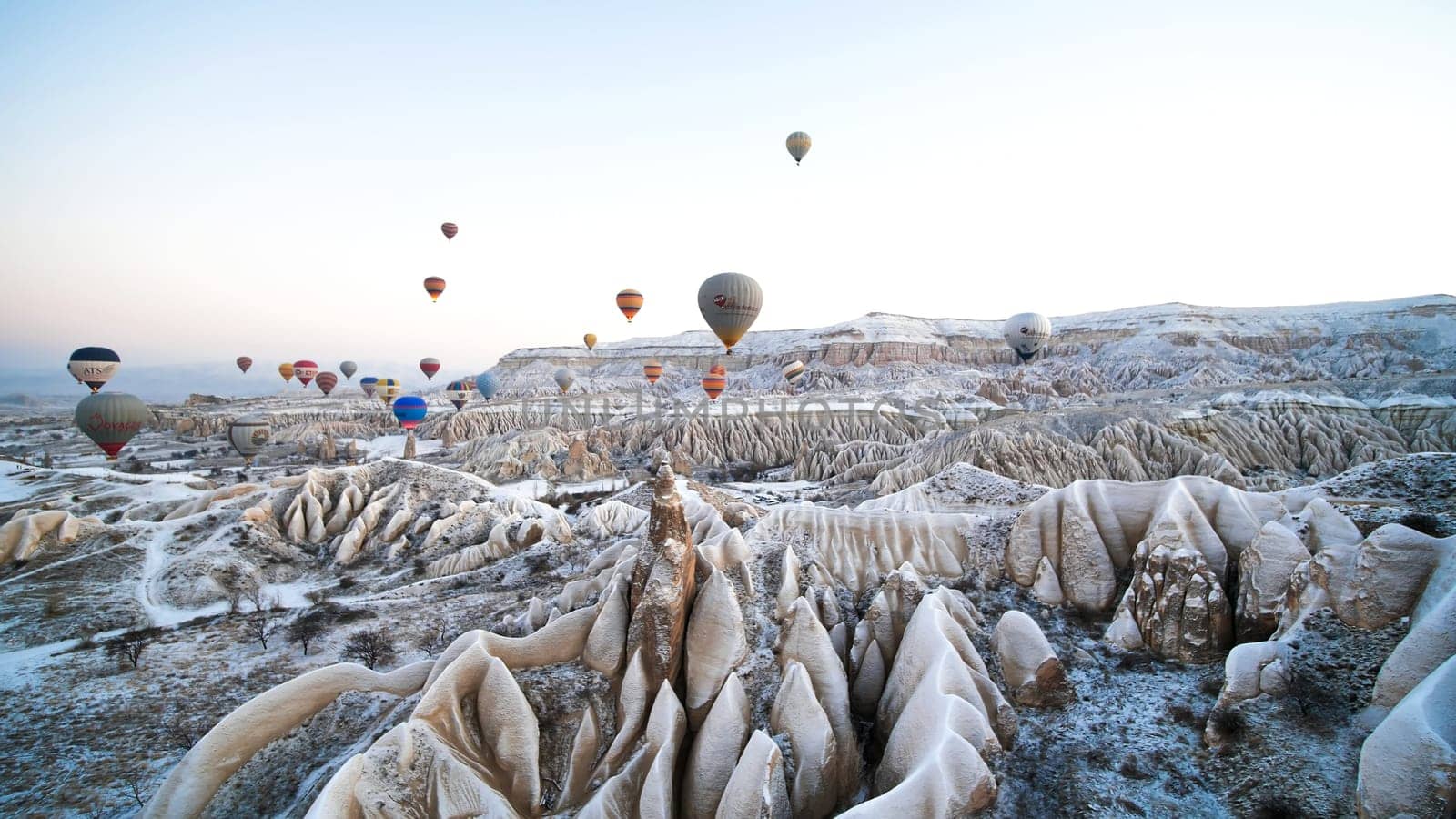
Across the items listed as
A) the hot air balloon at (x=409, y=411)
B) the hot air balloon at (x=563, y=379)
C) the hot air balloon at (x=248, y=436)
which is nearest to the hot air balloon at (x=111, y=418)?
the hot air balloon at (x=248, y=436)

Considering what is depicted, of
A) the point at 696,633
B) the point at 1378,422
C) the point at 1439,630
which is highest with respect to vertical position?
the point at 1439,630

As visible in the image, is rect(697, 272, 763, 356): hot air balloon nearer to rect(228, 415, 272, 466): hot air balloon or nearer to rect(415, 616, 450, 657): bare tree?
rect(415, 616, 450, 657): bare tree

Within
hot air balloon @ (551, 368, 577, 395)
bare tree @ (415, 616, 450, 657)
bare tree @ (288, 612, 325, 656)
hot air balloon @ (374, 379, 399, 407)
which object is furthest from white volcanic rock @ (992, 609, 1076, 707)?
hot air balloon @ (551, 368, 577, 395)

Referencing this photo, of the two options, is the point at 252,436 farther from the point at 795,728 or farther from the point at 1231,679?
the point at 1231,679

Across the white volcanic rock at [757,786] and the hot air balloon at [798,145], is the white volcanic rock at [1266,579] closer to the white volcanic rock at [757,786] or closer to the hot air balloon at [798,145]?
the white volcanic rock at [757,786]

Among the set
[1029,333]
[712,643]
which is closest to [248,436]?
[712,643]

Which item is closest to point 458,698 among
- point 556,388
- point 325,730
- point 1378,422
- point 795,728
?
point 325,730
